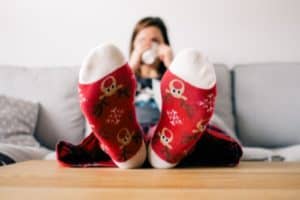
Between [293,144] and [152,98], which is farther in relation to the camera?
[293,144]

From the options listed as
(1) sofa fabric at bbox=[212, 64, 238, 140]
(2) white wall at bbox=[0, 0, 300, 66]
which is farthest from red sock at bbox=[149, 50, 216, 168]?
(2) white wall at bbox=[0, 0, 300, 66]

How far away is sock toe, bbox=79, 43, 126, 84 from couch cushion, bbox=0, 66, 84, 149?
0.79 meters

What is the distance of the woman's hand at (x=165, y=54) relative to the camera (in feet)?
4.27

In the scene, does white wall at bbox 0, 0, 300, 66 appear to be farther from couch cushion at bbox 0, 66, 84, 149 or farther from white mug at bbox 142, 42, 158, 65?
white mug at bbox 142, 42, 158, 65

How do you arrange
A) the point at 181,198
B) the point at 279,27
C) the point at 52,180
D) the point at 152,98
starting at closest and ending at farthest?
the point at 181,198
the point at 52,180
the point at 152,98
the point at 279,27

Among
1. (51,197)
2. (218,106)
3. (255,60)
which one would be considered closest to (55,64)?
(218,106)

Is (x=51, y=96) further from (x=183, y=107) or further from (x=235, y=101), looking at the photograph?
(x=183, y=107)

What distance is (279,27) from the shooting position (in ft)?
5.57

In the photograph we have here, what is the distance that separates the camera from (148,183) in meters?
0.57

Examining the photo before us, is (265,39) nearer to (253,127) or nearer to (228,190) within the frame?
→ (253,127)

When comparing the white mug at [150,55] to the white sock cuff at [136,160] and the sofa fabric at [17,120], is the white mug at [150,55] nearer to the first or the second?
the sofa fabric at [17,120]

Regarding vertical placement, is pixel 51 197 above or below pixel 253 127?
above

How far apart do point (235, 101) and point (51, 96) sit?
696 mm

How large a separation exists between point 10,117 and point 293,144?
990 mm
